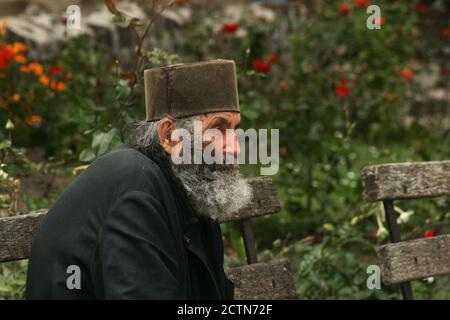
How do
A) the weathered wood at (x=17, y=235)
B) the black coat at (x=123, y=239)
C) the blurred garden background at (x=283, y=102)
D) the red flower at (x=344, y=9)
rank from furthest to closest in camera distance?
1. the red flower at (x=344, y=9)
2. the blurred garden background at (x=283, y=102)
3. the weathered wood at (x=17, y=235)
4. the black coat at (x=123, y=239)

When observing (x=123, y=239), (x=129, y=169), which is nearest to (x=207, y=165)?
(x=129, y=169)

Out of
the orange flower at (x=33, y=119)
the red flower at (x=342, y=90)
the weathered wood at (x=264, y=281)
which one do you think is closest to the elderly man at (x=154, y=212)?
the weathered wood at (x=264, y=281)

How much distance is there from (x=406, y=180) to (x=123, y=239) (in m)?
1.39

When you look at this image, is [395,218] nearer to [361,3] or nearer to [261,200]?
[261,200]

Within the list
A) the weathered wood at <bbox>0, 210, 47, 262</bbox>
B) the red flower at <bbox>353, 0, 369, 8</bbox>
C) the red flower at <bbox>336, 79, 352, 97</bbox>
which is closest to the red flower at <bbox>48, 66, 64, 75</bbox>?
the red flower at <bbox>336, 79, 352, 97</bbox>

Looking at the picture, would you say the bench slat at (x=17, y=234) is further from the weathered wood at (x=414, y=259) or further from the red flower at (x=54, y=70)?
the red flower at (x=54, y=70)

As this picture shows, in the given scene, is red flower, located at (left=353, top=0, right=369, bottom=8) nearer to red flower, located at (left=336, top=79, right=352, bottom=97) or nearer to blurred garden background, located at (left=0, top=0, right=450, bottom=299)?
blurred garden background, located at (left=0, top=0, right=450, bottom=299)

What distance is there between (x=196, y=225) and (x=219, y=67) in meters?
0.45

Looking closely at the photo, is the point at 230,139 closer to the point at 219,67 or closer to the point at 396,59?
the point at 219,67

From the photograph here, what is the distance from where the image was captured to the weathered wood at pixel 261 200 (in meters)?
3.55

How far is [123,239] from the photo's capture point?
2553mm

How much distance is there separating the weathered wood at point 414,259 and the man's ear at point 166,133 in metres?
1.05
